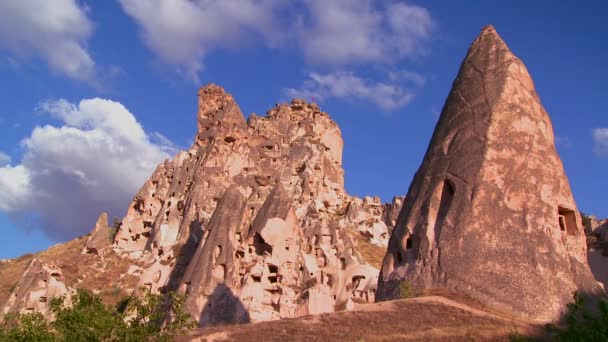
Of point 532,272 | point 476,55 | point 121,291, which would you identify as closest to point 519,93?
point 476,55

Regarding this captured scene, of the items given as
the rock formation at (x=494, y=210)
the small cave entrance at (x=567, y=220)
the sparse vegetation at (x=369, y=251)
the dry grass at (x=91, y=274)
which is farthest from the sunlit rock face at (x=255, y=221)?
the small cave entrance at (x=567, y=220)

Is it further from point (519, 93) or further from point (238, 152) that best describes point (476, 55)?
point (238, 152)

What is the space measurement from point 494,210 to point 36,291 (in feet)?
75.8

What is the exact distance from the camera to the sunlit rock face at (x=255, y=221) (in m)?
26.5

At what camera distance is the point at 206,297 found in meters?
26.3

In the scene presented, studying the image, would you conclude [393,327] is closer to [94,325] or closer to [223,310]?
[94,325]

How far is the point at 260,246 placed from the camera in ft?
99.8

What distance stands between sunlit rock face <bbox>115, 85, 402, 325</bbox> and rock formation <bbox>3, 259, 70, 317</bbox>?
4.28 meters

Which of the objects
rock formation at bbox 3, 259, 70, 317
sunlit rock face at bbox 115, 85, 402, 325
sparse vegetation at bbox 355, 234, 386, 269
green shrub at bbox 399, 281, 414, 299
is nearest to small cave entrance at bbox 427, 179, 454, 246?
green shrub at bbox 399, 281, 414, 299

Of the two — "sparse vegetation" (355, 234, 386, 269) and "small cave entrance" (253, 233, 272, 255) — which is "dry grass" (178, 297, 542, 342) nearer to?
"small cave entrance" (253, 233, 272, 255)

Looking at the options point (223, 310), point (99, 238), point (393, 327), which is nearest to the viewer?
point (393, 327)

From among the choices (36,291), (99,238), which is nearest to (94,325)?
(36,291)

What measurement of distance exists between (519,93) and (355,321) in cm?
911

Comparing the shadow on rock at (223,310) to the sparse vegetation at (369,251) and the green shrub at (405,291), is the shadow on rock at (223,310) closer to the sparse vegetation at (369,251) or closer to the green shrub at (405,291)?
the green shrub at (405,291)
